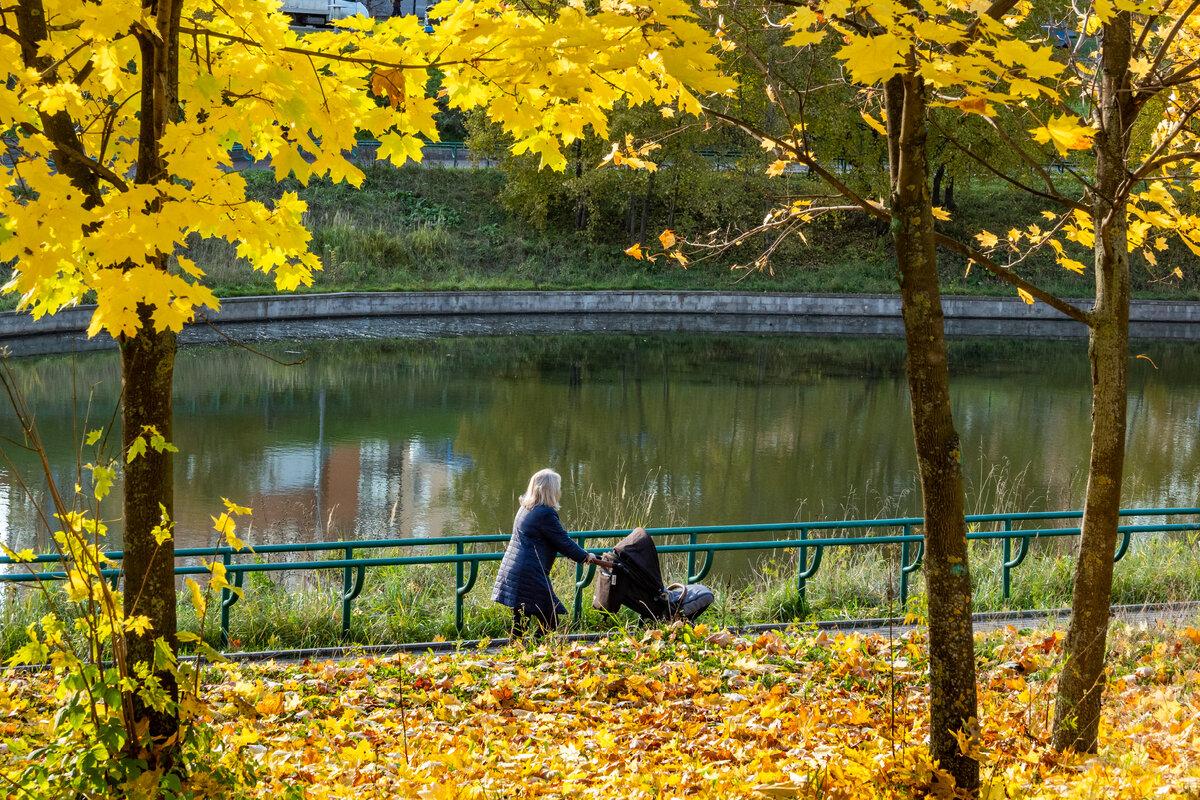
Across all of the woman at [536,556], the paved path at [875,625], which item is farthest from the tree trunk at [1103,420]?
the woman at [536,556]

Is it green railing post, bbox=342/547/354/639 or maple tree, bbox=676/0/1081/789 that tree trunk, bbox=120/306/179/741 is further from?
green railing post, bbox=342/547/354/639

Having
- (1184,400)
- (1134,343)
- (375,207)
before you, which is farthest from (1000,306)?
(375,207)

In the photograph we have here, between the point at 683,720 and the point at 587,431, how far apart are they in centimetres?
1409

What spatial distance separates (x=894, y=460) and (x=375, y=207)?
25491mm

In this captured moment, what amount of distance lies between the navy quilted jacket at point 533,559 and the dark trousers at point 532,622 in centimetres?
3

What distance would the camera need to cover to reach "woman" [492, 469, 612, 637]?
7832 mm

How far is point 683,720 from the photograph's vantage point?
6.01m

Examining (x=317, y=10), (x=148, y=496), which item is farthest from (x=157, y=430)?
(x=317, y=10)

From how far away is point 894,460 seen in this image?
18.0 m

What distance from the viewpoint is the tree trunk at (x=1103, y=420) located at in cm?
523

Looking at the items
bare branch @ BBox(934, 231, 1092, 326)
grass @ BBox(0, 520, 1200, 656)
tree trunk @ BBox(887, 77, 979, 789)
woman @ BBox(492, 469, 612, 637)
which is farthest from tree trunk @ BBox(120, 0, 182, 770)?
woman @ BBox(492, 469, 612, 637)

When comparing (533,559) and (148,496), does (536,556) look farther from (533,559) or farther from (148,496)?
(148,496)

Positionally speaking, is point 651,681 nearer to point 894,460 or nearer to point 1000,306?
point 894,460

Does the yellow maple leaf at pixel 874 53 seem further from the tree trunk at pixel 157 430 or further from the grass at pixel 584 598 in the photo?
the grass at pixel 584 598
